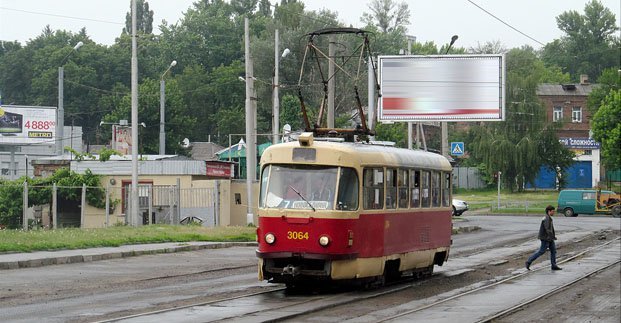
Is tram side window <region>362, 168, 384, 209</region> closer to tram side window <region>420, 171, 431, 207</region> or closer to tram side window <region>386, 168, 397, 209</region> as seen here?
tram side window <region>386, 168, 397, 209</region>

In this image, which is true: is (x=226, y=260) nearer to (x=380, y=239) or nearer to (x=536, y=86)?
(x=380, y=239)

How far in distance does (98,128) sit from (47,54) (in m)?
8.66

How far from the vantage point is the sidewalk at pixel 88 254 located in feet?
79.9

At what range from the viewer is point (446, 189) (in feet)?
81.3

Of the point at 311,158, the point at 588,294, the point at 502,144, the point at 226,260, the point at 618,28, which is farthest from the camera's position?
the point at 618,28

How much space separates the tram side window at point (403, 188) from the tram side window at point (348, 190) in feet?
7.39

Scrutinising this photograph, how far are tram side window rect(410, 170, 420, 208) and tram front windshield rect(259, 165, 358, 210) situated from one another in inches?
124

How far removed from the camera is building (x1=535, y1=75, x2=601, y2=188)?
102 m

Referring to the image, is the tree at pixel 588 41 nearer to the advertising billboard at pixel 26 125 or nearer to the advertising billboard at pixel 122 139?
the advertising billboard at pixel 122 139

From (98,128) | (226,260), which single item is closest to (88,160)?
(226,260)

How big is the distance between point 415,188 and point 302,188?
13.1 ft

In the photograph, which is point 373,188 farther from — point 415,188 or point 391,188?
point 415,188

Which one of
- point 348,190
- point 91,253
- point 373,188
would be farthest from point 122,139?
point 348,190

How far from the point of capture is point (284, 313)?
623 inches
